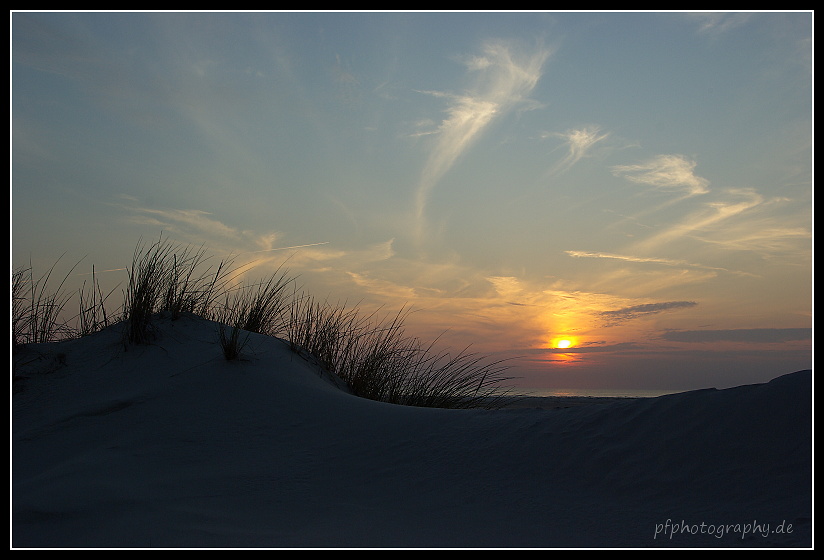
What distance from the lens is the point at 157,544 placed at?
1639 mm

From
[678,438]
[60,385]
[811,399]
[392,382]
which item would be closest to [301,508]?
[678,438]

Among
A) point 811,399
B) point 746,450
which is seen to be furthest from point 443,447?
point 811,399

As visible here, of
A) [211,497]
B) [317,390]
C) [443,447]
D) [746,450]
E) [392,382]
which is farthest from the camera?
[392,382]

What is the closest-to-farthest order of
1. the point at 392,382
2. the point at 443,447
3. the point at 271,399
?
1. the point at 443,447
2. the point at 271,399
3. the point at 392,382

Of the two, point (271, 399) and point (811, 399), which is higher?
point (811, 399)

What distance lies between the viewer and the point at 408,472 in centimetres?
233

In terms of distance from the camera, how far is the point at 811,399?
2.06 m

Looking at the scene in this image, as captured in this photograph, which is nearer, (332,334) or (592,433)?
(592,433)

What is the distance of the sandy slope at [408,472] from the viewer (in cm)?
173

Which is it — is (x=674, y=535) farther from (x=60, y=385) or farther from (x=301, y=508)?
(x=60, y=385)

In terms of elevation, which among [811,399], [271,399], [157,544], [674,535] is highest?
[811,399]

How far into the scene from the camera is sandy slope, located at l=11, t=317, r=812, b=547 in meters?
1.73

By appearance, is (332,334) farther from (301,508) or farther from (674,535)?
(674,535)

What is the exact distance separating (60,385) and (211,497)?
214 centimetres
